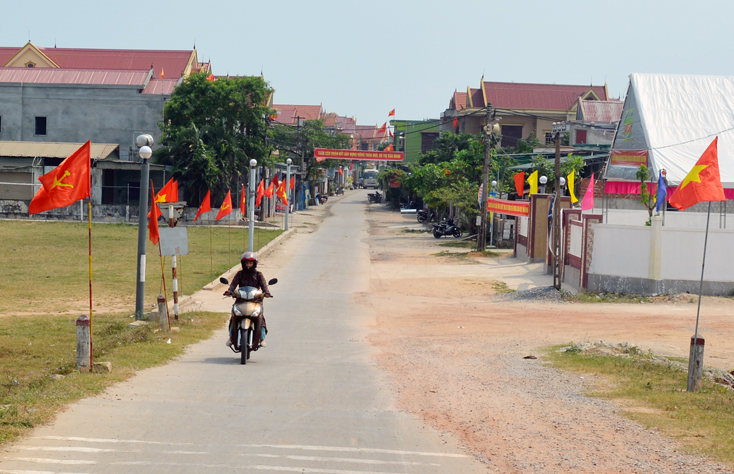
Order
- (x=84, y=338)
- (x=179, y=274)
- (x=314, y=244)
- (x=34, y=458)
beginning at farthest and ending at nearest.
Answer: (x=314, y=244)
(x=179, y=274)
(x=84, y=338)
(x=34, y=458)

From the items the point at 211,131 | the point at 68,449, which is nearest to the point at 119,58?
the point at 211,131

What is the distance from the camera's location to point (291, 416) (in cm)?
745

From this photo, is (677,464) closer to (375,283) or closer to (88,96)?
(375,283)

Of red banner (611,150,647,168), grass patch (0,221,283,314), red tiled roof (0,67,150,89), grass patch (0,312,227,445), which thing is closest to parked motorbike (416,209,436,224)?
grass patch (0,221,283,314)

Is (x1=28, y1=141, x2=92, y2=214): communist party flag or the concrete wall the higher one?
the concrete wall

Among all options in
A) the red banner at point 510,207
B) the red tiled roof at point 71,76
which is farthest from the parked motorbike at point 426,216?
the red tiled roof at point 71,76

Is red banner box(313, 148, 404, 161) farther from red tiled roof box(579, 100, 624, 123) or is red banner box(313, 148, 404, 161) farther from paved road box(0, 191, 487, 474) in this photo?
paved road box(0, 191, 487, 474)

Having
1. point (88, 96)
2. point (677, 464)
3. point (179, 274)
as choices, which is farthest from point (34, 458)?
point (88, 96)

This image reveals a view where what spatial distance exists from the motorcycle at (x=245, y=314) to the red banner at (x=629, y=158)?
22954 millimetres

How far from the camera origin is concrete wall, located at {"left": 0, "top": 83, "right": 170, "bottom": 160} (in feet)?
160

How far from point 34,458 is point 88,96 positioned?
46.9m

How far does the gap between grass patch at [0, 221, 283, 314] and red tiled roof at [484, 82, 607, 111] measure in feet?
127

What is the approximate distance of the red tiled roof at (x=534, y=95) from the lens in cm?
7331

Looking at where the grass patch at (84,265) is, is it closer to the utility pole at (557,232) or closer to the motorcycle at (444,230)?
the motorcycle at (444,230)
